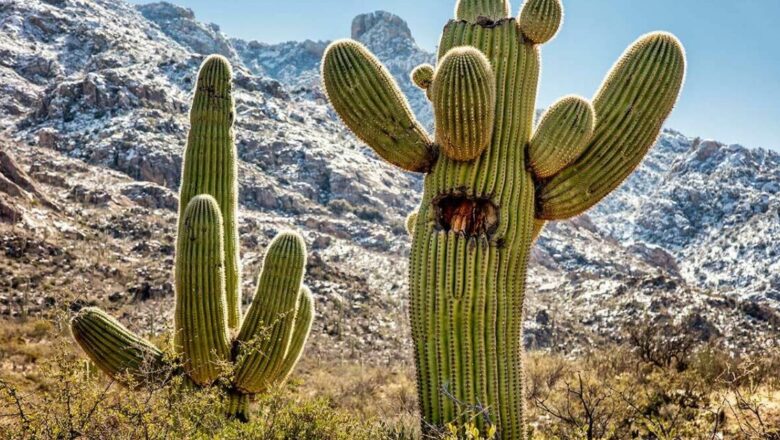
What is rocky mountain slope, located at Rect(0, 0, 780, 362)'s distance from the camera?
2978cm

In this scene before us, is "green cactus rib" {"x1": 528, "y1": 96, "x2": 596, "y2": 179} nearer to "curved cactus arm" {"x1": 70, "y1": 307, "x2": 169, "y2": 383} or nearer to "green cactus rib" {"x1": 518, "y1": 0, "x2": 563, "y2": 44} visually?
"green cactus rib" {"x1": 518, "y1": 0, "x2": 563, "y2": 44}

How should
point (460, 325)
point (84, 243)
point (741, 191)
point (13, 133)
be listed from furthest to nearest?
point (741, 191)
point (13, 133)
point (84, 243)
point (460, 325)

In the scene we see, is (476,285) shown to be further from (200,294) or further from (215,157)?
(215,157)

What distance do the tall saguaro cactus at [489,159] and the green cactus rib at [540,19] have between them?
10 millimetres

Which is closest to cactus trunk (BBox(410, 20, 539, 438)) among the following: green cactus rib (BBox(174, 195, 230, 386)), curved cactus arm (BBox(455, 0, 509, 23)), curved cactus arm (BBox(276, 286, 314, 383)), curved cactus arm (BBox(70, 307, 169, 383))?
curved cactus arm (BBox(455, 0, 509, 23))

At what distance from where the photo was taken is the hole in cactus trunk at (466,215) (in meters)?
4.90

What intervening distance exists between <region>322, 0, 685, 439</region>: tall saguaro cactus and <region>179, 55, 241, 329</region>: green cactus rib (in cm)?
250

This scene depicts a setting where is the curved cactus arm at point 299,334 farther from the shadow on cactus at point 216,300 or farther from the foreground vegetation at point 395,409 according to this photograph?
the foreground vegetation at point 395,409

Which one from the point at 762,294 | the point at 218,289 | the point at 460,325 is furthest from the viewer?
the point at 762,294

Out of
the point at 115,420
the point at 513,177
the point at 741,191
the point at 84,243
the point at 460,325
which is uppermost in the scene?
the point at 741,191

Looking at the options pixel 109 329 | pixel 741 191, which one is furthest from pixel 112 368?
pixel 741 191

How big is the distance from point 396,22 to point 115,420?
16985 centimetres

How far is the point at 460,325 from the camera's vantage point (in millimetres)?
4695

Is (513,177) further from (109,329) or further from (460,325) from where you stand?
(109,329)
